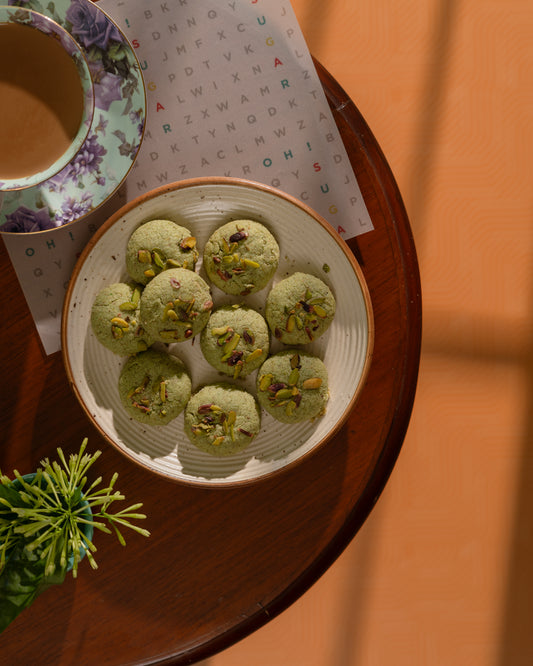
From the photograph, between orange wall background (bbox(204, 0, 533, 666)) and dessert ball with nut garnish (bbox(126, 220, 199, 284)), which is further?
orange wall background (bbox(204, 0, 533, 666))

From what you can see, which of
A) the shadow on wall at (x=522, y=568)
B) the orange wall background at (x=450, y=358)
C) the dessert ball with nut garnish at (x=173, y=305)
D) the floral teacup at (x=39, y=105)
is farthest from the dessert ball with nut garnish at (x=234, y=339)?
the shadow on wall at (x=522, y=568)

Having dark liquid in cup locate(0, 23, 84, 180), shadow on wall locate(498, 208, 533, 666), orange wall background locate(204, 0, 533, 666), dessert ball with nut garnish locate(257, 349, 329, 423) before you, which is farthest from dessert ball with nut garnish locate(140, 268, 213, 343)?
shadow on wall locate(498, 208, 533, 666)

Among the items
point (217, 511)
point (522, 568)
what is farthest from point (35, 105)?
point (522, 568)

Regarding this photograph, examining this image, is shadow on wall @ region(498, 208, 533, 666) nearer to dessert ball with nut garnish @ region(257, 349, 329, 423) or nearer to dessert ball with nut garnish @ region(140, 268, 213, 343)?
dessert ball with nut garnish @ region(257, 349, 329, 423)

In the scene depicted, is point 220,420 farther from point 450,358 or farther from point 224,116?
point 450,358

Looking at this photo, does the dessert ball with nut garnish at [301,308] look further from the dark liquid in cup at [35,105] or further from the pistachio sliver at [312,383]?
the dark liquid in cup at [35,105]

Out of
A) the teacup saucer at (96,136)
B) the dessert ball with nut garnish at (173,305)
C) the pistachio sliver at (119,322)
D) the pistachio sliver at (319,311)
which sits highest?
the teacup saucer at (96,136)
